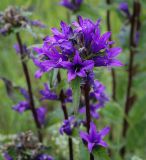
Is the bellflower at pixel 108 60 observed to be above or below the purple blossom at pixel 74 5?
below

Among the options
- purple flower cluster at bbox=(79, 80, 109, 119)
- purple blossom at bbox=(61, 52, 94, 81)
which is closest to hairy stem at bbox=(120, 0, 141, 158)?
purple flower cluster at bbox=(79, 80, 109, 119)

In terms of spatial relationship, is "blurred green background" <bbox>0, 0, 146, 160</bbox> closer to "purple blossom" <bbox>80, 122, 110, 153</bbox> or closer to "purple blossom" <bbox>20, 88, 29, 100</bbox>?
"purple blossom" <bbox>20, 88, 29, 100</bbox>

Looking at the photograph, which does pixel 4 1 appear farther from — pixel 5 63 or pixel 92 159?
pixel 92 159

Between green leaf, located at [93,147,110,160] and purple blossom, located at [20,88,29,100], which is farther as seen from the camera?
purple blossom, located at [20,88,29,100]

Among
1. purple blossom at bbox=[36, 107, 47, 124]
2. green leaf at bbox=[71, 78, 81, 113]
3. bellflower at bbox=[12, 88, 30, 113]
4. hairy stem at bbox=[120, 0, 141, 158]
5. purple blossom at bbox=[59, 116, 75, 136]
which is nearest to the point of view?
green leaf at bbox=[71, 78, 81, 113]

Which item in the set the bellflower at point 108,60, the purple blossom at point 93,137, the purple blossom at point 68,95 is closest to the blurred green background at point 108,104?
the purple blossom at point 68,95

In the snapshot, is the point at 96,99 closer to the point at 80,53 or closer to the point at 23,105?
the point at 23,105

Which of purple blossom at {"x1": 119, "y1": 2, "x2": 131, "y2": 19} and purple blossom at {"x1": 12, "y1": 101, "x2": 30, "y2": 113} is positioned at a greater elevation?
purple blossom at {"x1": 119, "y1": 2, "x2": 131, "y2": 19}

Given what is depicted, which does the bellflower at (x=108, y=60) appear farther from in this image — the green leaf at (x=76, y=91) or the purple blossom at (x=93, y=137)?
the purple blossom at (x=93, y=137)
